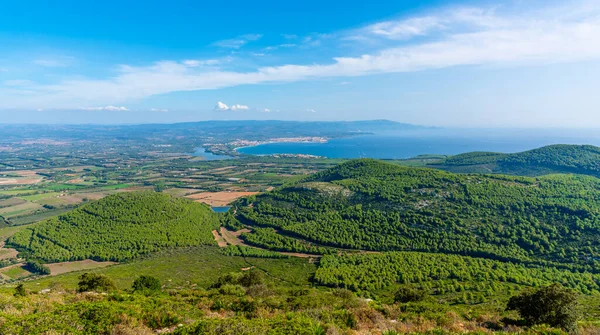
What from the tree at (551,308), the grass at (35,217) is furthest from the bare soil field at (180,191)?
the tree at (551,308)

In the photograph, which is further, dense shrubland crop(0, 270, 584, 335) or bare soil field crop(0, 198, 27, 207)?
bare soil field crop(0, 198, 27, 207)

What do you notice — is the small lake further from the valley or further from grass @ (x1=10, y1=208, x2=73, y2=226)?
grass @ (x1=10, y1=208, x2=73, y2=226)

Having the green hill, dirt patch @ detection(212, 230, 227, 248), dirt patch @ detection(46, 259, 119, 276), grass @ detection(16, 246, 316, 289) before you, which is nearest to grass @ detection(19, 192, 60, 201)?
the green hill

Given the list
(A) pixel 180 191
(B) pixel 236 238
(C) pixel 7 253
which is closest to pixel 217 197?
(A) pixel 180 191

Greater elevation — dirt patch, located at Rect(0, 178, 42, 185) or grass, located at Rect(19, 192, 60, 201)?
dirt patch, located at Rect(0, 178, 42, 185)

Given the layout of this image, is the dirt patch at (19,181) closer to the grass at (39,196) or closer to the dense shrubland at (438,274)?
the grass at (39,196)

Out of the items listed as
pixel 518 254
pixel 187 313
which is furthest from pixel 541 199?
pixel 187 313
